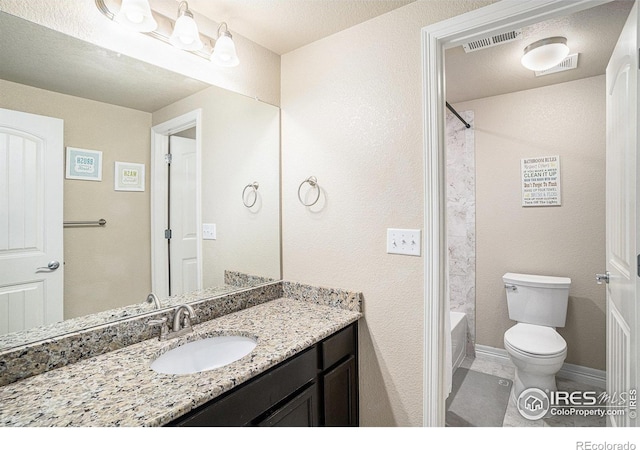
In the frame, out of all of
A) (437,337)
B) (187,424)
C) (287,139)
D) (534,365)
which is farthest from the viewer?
(534,365)

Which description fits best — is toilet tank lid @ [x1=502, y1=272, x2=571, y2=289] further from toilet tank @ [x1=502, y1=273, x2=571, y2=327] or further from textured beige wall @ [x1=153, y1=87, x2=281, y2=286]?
textured beige wall @ [x1=153, y1=87, x2=281, y2=286]

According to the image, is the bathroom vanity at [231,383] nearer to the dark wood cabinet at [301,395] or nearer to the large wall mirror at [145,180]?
the dark wood cabinet at [301,395]

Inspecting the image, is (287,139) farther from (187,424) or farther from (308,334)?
(187,424)

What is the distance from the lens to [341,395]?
4.81 ft

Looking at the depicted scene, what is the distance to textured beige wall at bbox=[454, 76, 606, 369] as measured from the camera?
7.86 feet

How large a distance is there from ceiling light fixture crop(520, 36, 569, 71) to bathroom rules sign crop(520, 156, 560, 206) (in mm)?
857

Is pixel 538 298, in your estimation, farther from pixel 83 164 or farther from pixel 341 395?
pixel 83 164

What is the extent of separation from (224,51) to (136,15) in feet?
1.26

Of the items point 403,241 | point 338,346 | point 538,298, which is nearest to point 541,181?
point 538,298

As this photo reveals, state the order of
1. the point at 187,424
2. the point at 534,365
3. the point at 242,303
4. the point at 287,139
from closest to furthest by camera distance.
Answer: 1. the point at 187,424
2. the point at 242,303
3. the point at 287,139
4. the point at 534,365

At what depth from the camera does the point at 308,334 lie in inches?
50.8

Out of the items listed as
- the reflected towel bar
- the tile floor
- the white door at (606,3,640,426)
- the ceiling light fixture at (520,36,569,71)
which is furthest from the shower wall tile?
the reflected towel bar
